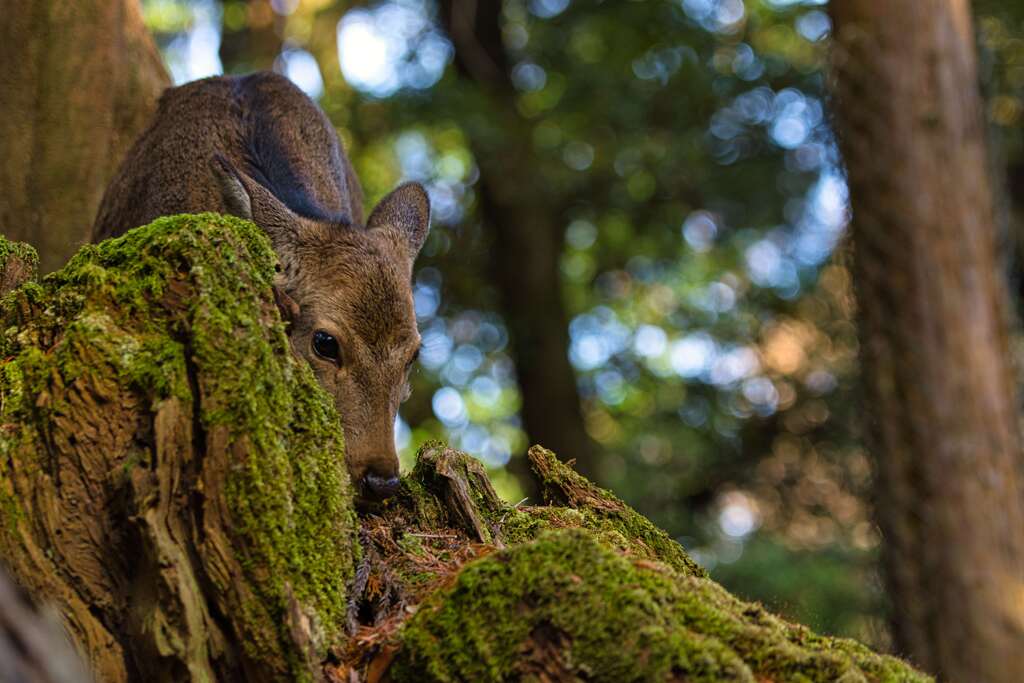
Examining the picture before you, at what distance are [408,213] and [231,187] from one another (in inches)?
51.1

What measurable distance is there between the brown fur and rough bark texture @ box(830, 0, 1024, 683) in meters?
2.92

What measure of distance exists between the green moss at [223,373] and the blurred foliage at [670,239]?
28.9 ft

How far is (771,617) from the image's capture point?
3371 millimetres

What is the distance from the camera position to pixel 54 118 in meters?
7.06

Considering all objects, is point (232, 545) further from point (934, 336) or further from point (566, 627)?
point (934, 336)

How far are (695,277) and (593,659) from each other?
47.5ft

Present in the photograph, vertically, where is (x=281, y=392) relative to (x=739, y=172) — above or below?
below

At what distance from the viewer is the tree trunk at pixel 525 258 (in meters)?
12.6

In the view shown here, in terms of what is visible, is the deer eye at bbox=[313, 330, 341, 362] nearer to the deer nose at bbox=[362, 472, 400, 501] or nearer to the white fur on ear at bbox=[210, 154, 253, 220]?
the white fur on ear at bbox=[210, 154, 253, 220]

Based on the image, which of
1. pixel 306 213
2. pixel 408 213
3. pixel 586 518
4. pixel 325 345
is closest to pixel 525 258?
pixel 408 213

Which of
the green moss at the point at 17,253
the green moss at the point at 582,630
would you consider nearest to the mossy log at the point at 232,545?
the green moss at the point at 582,630

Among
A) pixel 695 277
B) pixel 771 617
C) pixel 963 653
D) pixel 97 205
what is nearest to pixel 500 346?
pixel 695 277

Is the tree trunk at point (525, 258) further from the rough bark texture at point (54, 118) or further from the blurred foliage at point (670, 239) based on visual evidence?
the rough bark texture at point (54, 118)

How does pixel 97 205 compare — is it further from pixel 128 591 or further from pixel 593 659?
pixel 593 659
